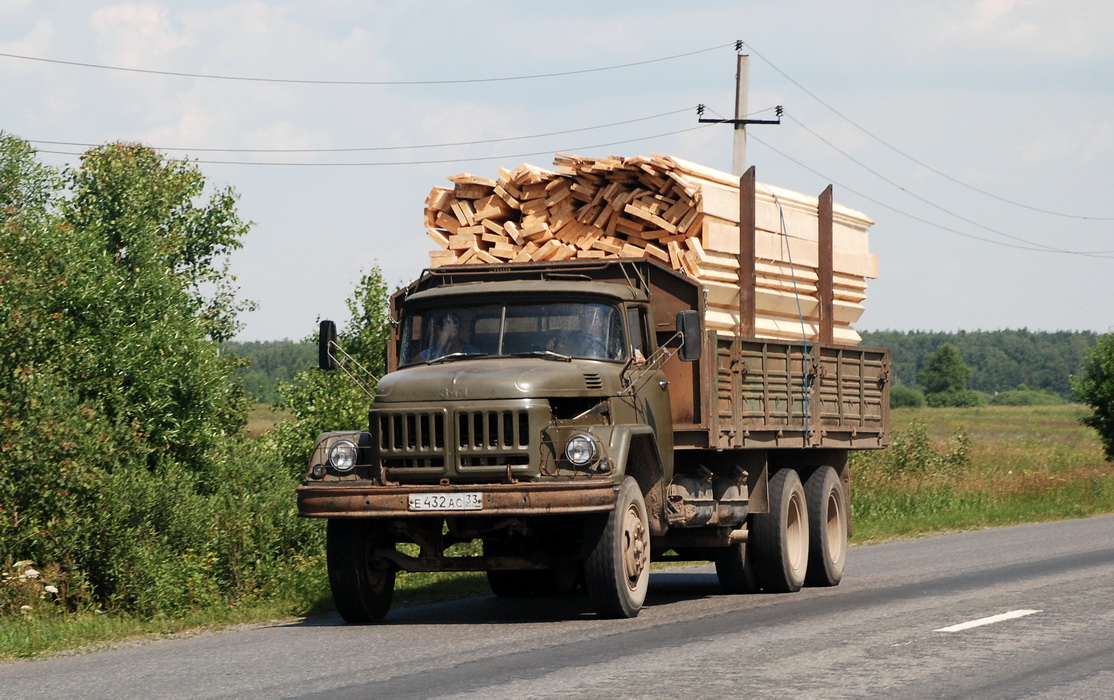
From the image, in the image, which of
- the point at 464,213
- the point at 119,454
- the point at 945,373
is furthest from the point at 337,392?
the point at 945,373

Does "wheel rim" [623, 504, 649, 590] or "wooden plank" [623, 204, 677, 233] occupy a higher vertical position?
"wooden plank" [623, 204, 677, 233]

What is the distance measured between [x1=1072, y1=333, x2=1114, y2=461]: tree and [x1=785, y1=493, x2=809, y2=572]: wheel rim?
3028 centimetres

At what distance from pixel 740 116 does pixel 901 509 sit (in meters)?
9.94

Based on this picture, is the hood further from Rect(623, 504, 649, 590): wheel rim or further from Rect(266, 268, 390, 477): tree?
Rect(266, 268, 390, 477): tree

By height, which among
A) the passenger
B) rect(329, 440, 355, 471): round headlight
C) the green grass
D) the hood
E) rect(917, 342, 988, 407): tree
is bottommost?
the green grass

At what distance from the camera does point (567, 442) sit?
11.3 meters

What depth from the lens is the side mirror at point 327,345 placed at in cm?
1259

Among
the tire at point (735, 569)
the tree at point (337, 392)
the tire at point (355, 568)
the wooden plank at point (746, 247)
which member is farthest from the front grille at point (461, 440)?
the tree at point (337, 392)

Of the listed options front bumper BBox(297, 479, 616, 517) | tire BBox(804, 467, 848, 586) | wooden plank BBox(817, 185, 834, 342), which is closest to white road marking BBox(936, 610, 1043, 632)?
front bumper BBox(297, 479, 616, 517)

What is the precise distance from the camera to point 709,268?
46.0 ft

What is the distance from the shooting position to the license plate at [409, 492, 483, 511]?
10992 millimetres

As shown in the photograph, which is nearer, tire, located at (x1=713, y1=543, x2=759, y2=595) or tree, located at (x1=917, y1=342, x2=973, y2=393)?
tire, located at (x1=713, y1=543, x2=759, y2=595)

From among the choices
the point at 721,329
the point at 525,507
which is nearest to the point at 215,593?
the point at 525,507

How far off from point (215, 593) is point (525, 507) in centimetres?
427
